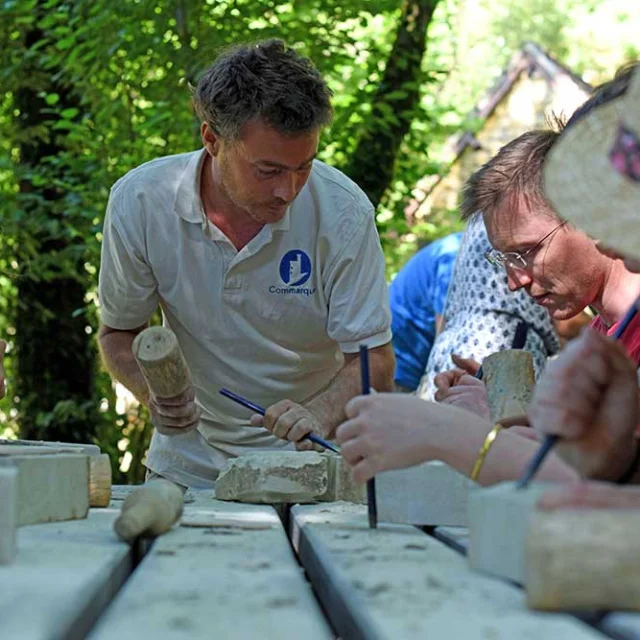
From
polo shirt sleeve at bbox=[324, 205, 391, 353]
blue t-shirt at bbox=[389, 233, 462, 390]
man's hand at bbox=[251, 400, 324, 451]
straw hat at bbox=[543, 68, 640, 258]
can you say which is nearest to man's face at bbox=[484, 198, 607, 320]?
polo shirt sleeve at bbox=[324, 205, 391, 353]

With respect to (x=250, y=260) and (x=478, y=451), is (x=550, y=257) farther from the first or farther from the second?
(x=478, y=451)

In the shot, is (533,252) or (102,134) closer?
(533,252)

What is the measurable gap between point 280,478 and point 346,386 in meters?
0.83

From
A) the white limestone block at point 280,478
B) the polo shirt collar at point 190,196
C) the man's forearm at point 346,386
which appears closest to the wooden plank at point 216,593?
the white limestone block at point 280,478

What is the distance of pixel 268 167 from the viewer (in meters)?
3.84

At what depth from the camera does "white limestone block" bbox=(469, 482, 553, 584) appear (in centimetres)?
168

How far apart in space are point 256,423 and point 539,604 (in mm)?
2141

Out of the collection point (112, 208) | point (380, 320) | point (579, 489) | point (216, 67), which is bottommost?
point (579, 489)

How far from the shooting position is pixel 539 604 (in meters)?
1.48

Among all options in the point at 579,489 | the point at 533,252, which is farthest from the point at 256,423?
the point at 579,489

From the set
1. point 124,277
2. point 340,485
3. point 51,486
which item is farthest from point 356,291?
point 51,486

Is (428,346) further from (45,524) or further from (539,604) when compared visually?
(539,604)

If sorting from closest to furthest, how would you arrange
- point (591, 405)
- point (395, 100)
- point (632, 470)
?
point (591, 405), point (632, 470), point (395, 100)

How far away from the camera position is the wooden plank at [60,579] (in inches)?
54.1
